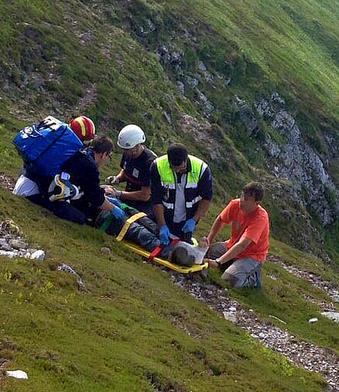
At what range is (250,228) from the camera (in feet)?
66.8

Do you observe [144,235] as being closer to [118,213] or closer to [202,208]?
[118,213]

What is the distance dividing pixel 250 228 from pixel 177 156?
132 inches

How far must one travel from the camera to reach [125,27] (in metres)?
57.5

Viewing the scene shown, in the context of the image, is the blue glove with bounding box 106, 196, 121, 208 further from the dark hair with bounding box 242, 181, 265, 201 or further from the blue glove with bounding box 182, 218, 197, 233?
the dark hair with bounding box 242, 181, 265, 201

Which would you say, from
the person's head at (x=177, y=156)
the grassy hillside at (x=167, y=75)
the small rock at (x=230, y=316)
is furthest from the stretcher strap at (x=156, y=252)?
the grassy hillside at (x=167, y=75)

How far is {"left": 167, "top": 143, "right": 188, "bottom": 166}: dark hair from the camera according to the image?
61.6 feet

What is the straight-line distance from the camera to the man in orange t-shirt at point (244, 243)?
20406mm

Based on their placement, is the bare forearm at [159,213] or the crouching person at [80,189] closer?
the crouching person at [80,189]

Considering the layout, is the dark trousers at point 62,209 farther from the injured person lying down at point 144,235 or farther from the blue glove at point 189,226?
the blue glove at point 189,226

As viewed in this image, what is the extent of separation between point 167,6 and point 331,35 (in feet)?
189

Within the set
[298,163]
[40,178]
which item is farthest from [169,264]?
[298,163]

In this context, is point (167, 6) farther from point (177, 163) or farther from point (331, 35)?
point (331, 35)

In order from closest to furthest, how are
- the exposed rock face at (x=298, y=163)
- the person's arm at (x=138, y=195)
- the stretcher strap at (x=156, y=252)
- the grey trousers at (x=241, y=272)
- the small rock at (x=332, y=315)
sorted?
the stretcher strap at (x=156, y=252)
the grey trousers at (x=241, y=272)
the person's arm at (x=138, y=195)
the small rock at (x=332, y=315)
the exposed rock face at (x=298, y=163)

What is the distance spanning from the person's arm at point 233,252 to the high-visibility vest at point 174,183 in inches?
68.2
